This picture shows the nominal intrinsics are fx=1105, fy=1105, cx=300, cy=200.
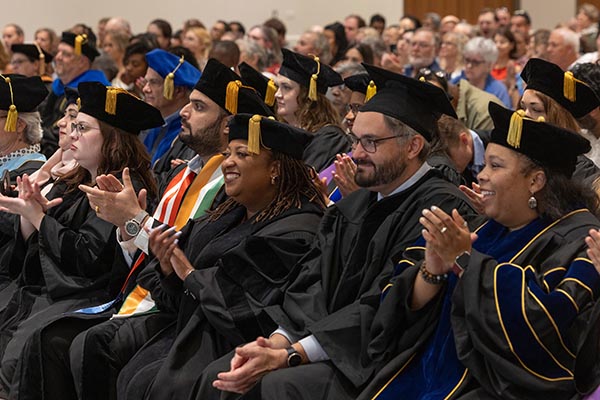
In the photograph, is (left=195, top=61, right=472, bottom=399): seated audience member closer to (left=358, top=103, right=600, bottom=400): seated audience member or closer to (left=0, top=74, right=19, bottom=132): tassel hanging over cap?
(left=358, top=103, right=600, bottom=400): seated audience member

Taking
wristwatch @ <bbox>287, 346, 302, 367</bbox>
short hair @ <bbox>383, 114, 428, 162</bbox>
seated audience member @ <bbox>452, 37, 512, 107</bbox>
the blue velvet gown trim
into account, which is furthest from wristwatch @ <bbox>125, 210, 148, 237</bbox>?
seated audience member @ <bbox>452, 37, 512, 107</bbox>

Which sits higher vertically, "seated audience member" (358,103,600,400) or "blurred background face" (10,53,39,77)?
"seated audience member" (358,103,600,400)

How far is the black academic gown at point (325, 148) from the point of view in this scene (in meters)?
6.26

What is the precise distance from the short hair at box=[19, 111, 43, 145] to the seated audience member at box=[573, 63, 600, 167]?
3.01 metres

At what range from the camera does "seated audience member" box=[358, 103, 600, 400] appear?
3.50 m

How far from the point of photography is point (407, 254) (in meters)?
4.00

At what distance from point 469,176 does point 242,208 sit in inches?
65.3

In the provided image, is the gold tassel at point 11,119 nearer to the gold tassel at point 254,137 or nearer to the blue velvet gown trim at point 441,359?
the gold tassel at point 254,137

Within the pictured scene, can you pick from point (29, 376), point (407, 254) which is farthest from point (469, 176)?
point (29, 376)

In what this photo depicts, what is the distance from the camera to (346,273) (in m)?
4.19

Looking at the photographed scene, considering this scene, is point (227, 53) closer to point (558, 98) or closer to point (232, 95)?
point (232, 95)

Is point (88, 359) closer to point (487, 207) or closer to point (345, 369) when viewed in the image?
point (345, 369)

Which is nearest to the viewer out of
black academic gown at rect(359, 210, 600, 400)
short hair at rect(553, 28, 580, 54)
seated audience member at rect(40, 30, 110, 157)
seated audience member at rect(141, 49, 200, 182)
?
black academic gown at rect(359, 210, 600, 400)

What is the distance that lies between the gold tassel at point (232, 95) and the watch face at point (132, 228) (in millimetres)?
853
